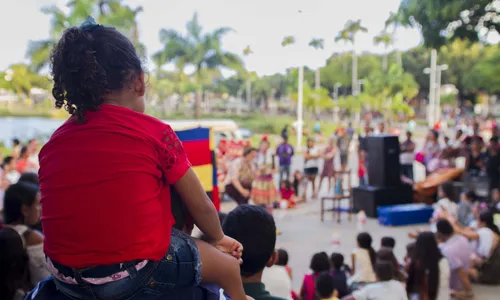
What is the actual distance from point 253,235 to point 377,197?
29.8 feet

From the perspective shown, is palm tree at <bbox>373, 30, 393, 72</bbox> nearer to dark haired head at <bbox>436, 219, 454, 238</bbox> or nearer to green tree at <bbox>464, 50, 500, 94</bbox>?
green tree at <bbox>464, 50, 500, 94</bbox>

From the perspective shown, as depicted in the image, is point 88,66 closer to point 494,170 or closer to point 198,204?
point 198,204

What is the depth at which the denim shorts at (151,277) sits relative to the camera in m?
1.40

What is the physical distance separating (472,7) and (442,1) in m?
0.62

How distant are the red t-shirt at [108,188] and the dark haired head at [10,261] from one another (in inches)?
63.9

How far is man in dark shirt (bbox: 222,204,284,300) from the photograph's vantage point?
2.09m

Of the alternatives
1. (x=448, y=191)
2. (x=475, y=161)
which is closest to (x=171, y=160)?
(x=448, y=191)

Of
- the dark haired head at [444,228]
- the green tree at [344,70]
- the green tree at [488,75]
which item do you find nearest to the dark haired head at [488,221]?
the dark haired head at [444,228]

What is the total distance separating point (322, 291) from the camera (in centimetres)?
363

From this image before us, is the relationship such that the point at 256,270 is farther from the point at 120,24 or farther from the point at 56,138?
the point at 120,24

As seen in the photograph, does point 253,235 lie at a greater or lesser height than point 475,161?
greater

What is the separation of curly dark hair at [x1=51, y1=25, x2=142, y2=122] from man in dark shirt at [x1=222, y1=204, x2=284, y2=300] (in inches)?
33.0

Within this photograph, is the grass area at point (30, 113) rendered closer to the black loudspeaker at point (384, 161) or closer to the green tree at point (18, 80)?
the green tree at point (18, 80)

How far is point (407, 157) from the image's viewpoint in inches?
504
